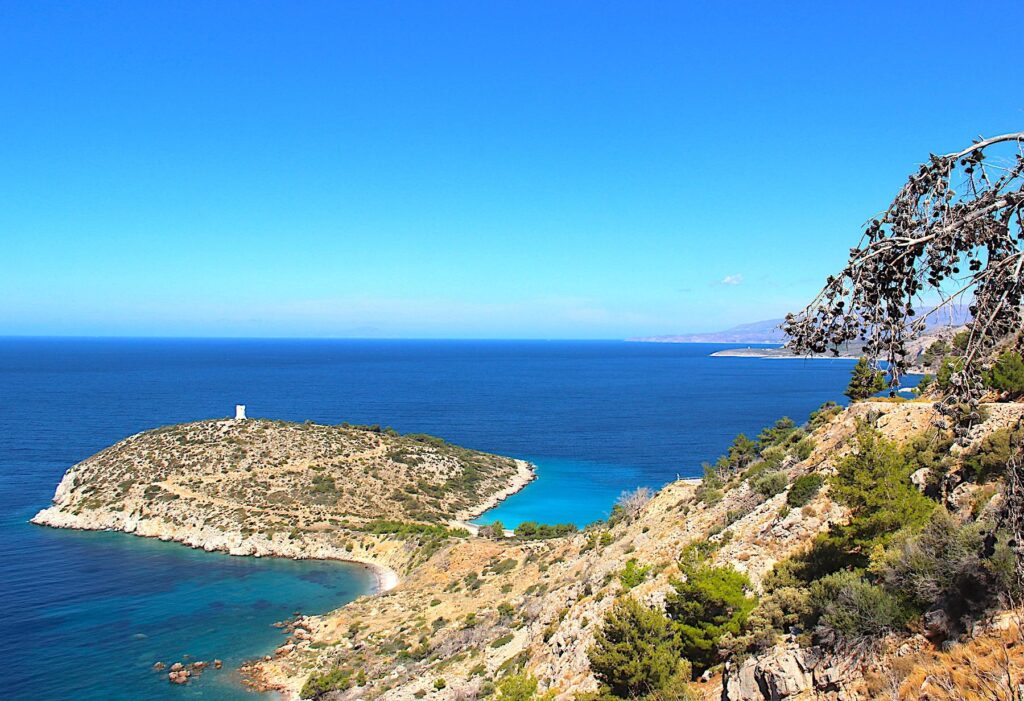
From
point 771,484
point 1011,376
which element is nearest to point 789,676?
point 771,484

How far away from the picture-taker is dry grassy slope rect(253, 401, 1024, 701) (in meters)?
20.5

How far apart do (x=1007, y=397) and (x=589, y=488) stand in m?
58.3

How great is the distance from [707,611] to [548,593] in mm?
14920

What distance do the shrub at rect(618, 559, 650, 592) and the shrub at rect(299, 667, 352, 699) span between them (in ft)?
47.3

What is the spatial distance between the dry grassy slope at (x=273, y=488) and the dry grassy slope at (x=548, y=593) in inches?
459

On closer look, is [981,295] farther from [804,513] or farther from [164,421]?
[164,421]

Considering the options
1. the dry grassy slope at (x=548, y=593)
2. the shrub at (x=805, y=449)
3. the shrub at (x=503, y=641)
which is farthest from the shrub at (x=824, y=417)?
the shrub at (x=503, y=641)

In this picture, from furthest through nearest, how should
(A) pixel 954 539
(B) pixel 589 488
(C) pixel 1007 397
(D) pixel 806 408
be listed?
(D) pixel 806 408
(B) pixel 589 488
(C) pixel 1007 397
(A) pixel 954 539

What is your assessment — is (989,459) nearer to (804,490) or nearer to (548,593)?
(804,490)

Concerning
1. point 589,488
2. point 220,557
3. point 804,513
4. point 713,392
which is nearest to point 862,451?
point 804,513

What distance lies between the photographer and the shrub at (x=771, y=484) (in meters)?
24.7

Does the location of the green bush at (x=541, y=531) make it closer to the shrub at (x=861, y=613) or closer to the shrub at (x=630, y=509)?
the shrub at (x=630, y=509)

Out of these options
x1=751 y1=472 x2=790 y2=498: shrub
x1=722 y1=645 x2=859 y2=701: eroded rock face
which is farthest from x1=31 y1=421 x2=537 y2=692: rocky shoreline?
x1=722 y1=645 x2=859 y2=701: eroded rock face

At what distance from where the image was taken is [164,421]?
11412 centimetres
